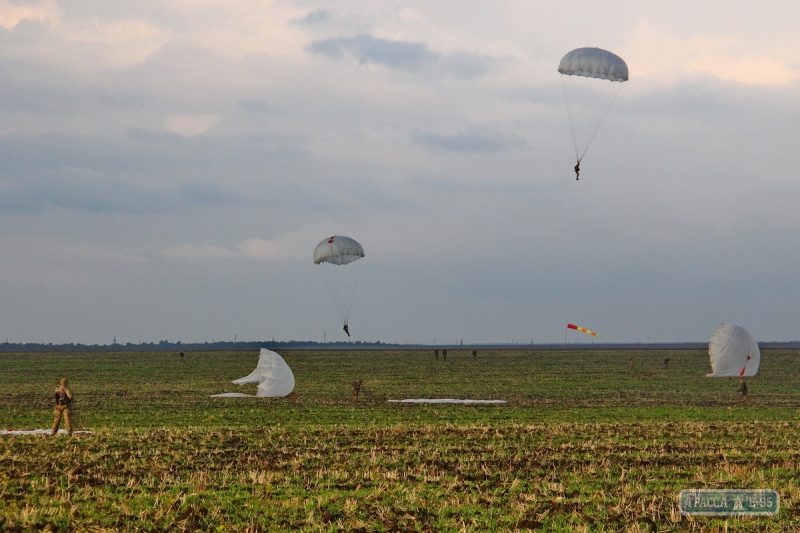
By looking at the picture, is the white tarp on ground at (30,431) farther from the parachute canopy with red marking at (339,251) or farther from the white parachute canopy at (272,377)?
the parachute canopy with red marking at (339,251)

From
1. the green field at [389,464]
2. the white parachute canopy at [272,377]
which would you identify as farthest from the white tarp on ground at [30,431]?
the white parachute canopy at [272,377]

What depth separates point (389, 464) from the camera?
19.7 m

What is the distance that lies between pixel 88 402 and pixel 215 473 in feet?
74.7

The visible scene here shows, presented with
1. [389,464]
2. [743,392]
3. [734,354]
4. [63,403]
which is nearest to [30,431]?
[63,403]

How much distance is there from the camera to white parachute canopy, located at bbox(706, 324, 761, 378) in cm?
5428

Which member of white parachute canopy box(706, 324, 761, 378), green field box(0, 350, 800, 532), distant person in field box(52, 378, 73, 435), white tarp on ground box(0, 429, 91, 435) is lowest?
white tarp on ground box(0, 429, 91, 435)

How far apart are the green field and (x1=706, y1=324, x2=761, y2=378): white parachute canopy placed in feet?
52.2

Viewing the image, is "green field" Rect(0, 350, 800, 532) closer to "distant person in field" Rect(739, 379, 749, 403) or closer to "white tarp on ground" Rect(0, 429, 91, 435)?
"distant person in field" Rect(739, 379, 749, 403)

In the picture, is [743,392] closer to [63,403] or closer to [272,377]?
[272,377]

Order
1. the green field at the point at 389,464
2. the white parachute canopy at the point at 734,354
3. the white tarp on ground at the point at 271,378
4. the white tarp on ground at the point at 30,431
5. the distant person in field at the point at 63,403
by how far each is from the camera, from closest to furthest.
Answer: the green field at the point at 389,464 → the distant person in field at the point at 63,403 → the white tarp on ground at the point at 30,431 → the white tarp on ground at the point at 271,378 → the white parachute canopy at the point at 734,354

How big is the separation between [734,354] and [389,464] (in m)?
40.4

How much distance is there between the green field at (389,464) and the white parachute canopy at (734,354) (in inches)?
626

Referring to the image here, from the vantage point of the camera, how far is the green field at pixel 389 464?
556 inches

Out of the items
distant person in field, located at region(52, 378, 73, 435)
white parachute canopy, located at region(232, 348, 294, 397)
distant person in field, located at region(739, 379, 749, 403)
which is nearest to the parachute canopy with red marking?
white parachute canopy, located at region(232, 348, 294, 397)
